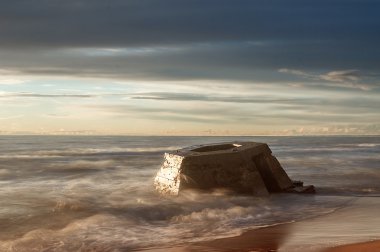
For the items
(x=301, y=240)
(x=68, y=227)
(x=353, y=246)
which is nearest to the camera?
(x=353, y=246)

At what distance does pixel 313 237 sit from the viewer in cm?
712

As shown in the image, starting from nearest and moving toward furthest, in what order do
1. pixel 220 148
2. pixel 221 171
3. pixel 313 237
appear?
pixel 313 237 < pixel 221 171 < pixel 220 148

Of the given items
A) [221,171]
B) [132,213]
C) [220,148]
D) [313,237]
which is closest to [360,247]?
[313,237]

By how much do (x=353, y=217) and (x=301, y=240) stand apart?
255 cm

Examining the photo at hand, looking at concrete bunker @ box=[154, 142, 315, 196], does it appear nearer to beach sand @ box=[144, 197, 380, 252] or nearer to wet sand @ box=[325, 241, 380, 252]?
beach sand @ box=[144, 197, 380, 252]

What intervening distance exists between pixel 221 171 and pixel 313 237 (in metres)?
4.35

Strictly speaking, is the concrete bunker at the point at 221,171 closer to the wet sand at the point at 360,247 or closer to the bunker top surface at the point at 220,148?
the bunker top surface at the point at 220,148

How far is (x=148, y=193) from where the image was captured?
1261 centimetres

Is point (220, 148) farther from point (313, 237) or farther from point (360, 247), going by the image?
point (360, 247)

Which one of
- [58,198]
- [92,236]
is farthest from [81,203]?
[92,236]

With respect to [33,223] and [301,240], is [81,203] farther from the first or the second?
[301,240]

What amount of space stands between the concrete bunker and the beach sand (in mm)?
2478

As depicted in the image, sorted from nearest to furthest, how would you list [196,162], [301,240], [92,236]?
1. [301,240]
2. [92,236]
3. [196,162]

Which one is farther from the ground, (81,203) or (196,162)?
(196,162)
